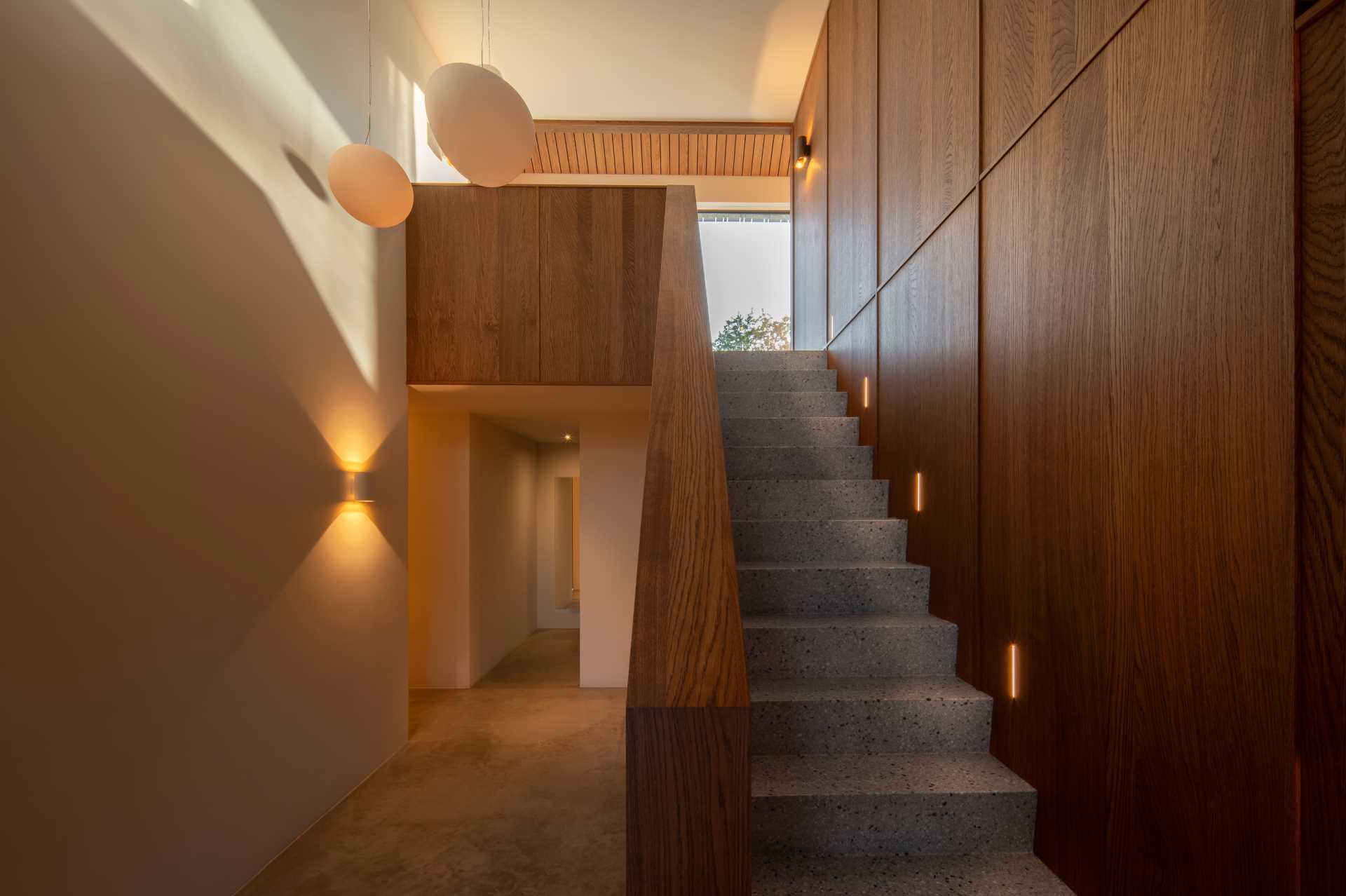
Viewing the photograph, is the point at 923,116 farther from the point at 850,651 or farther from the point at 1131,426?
the point at 850,651

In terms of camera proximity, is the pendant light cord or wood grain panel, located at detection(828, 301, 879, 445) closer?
wood grain panel, located at detection(828, 301, 879, 445)

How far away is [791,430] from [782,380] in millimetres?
773

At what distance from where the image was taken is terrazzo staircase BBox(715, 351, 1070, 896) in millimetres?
1610

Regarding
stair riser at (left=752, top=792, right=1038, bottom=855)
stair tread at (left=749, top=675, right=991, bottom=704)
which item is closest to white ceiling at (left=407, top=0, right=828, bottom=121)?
stair tread at (left=749, top=675, right=991, bottom=704)

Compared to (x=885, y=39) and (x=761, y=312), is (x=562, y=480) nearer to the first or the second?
(x=761, y=312)

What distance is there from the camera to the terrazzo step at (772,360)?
411cm

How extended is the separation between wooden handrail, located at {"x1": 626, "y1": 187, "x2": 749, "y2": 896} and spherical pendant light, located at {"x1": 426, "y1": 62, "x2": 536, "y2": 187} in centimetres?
153

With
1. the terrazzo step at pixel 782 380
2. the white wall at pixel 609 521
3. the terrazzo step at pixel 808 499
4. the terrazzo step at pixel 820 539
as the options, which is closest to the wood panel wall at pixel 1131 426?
the terrazzo step at pixel 820 539

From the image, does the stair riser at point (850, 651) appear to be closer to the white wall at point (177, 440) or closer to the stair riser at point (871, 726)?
the stair riser at point (871, 726)

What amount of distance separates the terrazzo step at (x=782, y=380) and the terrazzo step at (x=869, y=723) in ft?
7.32

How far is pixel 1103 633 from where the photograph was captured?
57.6 inches

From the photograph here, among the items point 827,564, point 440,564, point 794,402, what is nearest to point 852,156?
point 794,402

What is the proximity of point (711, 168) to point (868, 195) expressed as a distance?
4194 mm

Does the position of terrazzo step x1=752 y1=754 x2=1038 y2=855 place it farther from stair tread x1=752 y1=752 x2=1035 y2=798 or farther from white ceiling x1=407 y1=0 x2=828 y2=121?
white ceiling x1=407 y1=0 x2=828 y2=121
